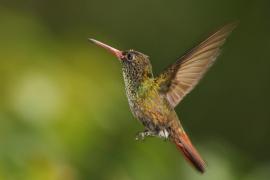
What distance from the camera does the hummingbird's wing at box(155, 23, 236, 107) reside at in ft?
9.84

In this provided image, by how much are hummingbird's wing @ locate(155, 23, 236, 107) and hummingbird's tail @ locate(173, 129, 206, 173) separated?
19 cm

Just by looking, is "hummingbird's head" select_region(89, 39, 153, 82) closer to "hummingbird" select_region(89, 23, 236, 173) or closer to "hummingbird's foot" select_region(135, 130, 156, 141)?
"hummingbird" select_region(89, 23, 236, 173)

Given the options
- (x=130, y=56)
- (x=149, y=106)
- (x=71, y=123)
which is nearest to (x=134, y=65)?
(x=130, y=56)

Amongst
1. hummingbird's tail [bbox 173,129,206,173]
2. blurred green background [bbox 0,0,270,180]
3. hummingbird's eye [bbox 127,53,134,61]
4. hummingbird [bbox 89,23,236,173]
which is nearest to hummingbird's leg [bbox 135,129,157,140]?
hummingbird [bbox 89,23,236,173]

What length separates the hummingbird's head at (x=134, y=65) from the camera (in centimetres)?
296

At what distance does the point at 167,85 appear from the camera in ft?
11.3

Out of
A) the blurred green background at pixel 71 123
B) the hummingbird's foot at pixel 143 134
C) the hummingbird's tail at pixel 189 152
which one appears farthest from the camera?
the blurred green background at pixel 71 123

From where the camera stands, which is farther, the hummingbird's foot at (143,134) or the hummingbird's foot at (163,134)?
the hummingbird's foot at (163,134)

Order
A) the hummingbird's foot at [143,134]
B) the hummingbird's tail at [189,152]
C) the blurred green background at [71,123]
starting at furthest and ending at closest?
1. the blurred green background at [71,123]
2. the hummingbird's tail at [189,152]
3. the hummingbird's foot at [143,134]

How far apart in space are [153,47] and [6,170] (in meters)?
5.39

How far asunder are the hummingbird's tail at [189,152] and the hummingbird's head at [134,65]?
32 cm

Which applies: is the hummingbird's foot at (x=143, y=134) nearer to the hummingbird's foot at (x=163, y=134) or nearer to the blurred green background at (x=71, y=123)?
the hummingbird's foot at (x=163, y=134)

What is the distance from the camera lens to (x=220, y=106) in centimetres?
906

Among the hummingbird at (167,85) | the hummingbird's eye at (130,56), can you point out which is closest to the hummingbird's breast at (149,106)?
the hummingbird at (167,85)
